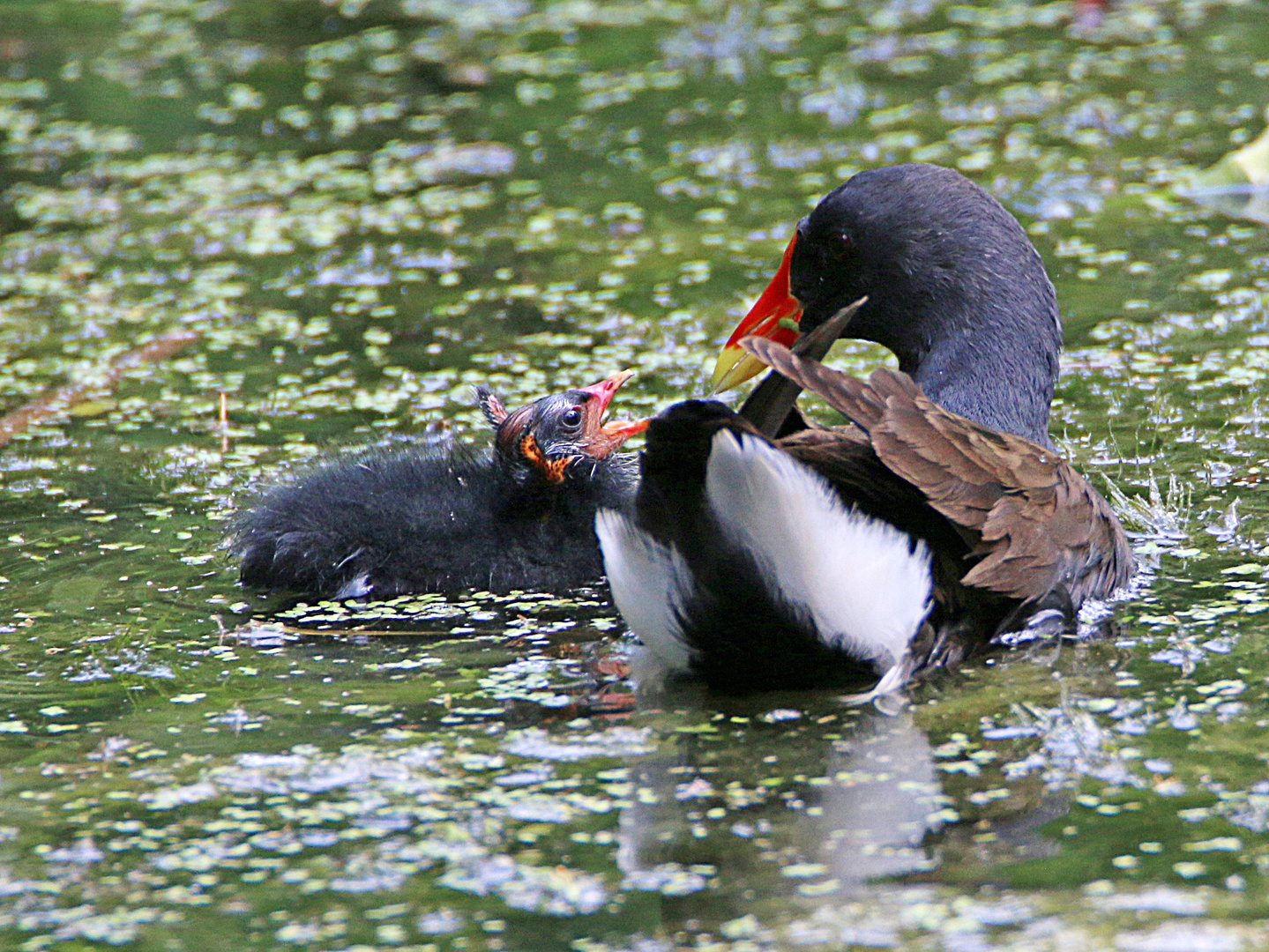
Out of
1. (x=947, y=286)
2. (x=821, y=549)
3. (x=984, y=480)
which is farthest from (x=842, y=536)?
(x=947, y=286)

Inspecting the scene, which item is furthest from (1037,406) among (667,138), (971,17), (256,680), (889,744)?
(971,17)

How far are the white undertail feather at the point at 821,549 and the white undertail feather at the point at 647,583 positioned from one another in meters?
0.18

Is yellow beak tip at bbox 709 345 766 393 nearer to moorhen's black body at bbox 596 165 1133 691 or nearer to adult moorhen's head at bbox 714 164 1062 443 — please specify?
adult moorhen's head at bbox 714 164 1062 443

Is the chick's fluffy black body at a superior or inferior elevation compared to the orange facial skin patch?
inferior

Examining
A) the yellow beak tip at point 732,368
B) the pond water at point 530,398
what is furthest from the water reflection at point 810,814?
the yellow beak tip at point 732,368

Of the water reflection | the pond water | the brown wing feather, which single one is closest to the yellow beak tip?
the pond water

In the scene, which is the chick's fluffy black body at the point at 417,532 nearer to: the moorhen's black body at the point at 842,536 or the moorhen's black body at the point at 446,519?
the moorhen's black body at the point at 446,519

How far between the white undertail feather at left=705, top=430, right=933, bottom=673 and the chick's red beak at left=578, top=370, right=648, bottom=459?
44.4 inches

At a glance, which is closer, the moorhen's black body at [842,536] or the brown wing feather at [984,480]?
the moorhen's black body at [842,536]

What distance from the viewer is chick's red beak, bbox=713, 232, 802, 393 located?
4.36 meters

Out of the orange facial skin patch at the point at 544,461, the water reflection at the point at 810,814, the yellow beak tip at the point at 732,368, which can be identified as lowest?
the water reflection at the point at 810,814

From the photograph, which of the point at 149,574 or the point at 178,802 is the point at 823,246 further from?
the point at 178,802

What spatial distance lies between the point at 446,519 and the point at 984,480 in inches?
52.5

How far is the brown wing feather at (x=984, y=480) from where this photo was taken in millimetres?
3121
